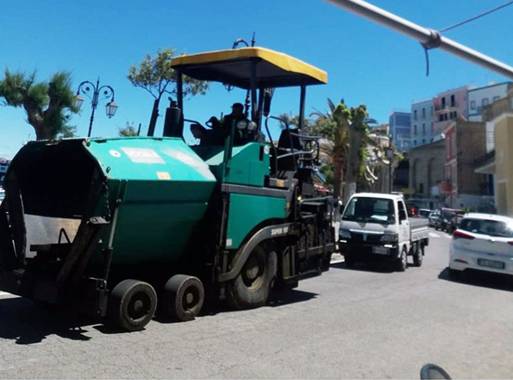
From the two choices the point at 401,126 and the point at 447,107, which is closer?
the point at 447,107

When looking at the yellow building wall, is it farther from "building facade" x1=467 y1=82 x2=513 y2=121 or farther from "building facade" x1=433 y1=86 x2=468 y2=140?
"building facade" x1=433 y1=86 x2=468 y2=140

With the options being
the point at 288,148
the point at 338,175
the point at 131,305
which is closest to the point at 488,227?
the point at 288,148

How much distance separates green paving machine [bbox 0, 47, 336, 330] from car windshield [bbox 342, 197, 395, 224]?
518cm

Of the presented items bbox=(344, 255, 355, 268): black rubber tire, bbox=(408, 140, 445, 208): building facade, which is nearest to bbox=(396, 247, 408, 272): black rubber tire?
bbox=(344, 255, 355, 268): black rubber tire

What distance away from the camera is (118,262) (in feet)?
22.1

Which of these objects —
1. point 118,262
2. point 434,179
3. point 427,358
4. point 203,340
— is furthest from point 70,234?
point 434,179

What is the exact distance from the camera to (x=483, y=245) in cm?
1198

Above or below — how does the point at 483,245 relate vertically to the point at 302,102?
below

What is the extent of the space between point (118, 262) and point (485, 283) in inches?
350

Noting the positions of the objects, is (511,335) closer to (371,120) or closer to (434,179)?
(371,120)

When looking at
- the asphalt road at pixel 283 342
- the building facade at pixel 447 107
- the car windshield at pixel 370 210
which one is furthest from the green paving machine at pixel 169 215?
the building facade at pixel 447 107

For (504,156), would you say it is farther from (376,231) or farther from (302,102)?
(302,102)

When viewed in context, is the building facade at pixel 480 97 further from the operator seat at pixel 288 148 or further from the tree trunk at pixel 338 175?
the operator seat at pixel 288 148

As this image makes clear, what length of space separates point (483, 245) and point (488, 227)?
0.52 metres
